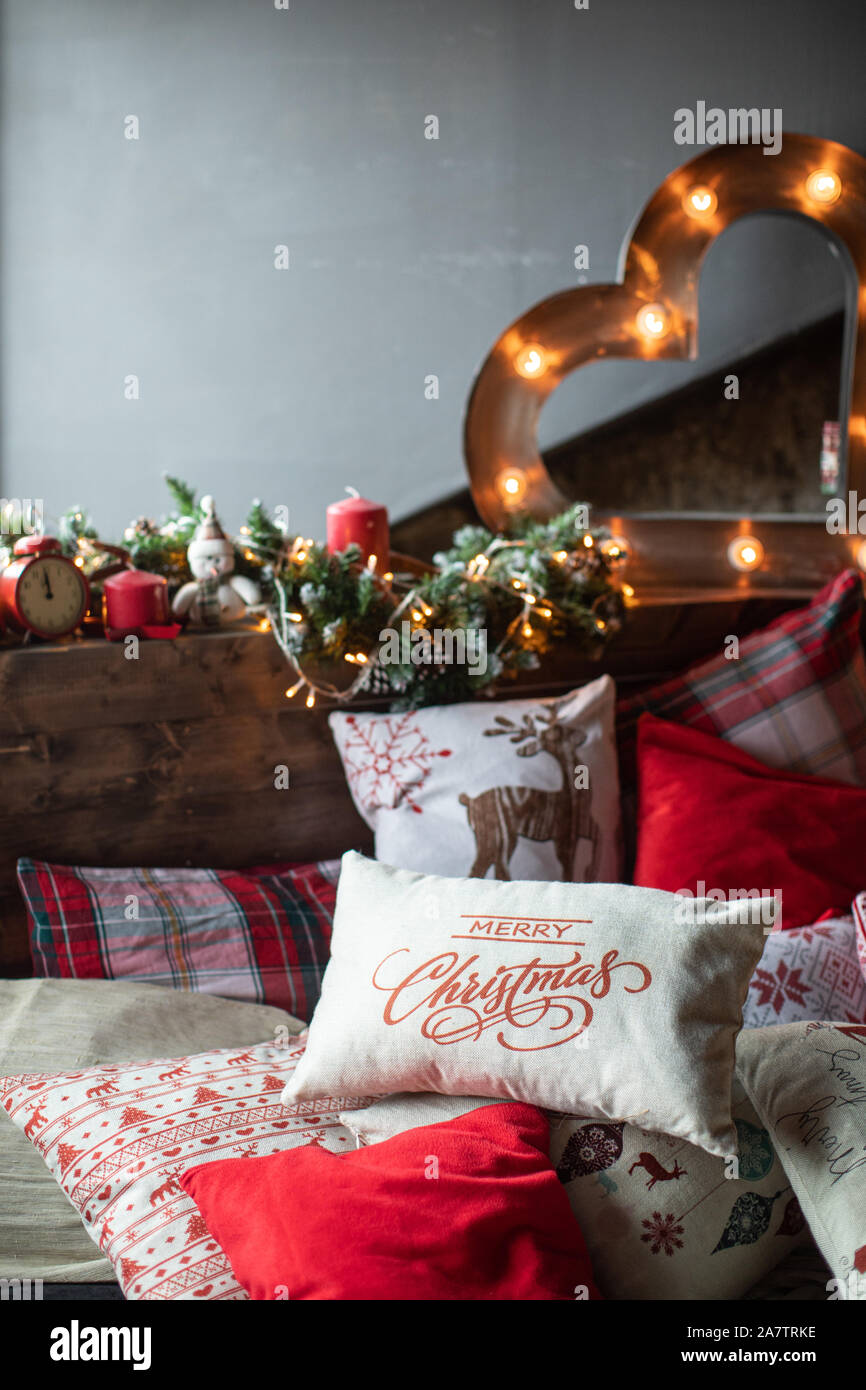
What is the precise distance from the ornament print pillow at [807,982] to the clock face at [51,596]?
1.06m

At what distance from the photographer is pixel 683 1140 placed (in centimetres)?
100

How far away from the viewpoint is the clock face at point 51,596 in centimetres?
150

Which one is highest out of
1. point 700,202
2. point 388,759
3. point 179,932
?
point 700,202

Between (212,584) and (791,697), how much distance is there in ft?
2.99

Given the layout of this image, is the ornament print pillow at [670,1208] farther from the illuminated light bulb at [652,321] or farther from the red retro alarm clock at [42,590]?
the illuminated light bulb at [652,321]

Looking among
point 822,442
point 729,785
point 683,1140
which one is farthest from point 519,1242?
point 822,442

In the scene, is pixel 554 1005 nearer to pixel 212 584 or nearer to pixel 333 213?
pixel 212 584

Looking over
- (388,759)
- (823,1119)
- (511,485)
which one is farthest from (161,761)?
(823,1119)

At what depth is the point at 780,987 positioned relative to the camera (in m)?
1.34

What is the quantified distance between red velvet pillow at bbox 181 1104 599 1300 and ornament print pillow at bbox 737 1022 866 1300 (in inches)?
8.4

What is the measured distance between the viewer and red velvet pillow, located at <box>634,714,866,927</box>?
57.7 inches
